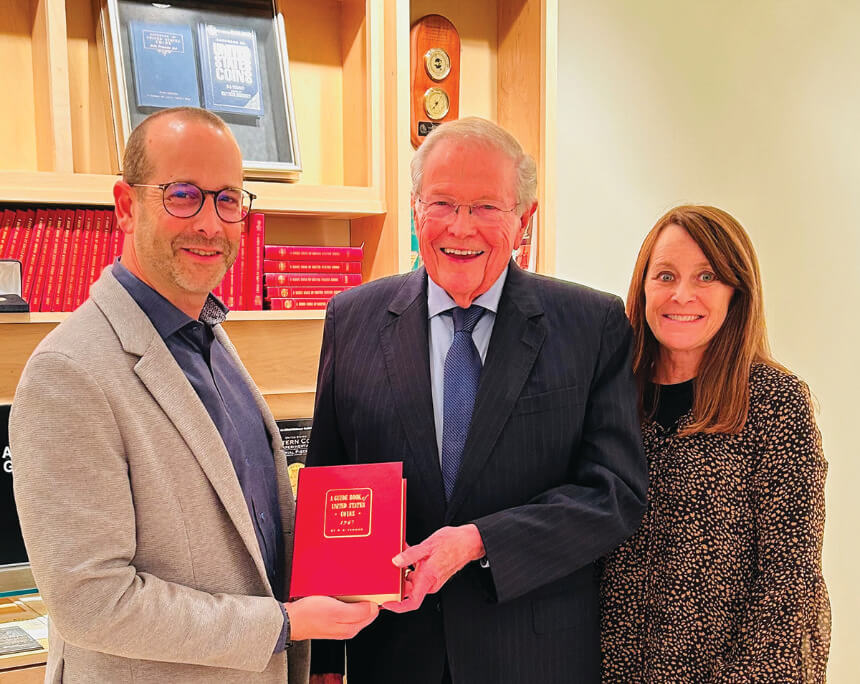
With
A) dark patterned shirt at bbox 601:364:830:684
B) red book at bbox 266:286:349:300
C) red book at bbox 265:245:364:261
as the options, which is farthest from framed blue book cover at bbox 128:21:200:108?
dark patterned shirt at bbox 601:364:830:684

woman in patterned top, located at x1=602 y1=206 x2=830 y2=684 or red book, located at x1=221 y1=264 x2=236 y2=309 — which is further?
red book, located at x1=221 y1=264 x2=236 y2=309

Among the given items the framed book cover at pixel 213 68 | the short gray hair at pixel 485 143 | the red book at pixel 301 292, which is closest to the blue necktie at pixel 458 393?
the short gray hair at pixel 485 143

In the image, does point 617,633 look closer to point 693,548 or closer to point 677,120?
point 693,548

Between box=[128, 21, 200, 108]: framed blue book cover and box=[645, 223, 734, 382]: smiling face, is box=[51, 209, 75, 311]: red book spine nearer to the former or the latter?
box=[128, 21, 200, 108]: framed blue book cover

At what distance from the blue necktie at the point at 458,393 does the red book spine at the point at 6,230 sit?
4.26 ft

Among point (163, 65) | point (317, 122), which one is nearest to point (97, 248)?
point (163, 65)

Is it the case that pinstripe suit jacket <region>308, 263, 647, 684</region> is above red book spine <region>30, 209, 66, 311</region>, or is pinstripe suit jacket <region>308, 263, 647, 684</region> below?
below

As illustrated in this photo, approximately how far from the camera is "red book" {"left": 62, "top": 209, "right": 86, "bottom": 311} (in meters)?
2.42

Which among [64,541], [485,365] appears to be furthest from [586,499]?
[64,541]

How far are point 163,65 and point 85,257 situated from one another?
59 cm

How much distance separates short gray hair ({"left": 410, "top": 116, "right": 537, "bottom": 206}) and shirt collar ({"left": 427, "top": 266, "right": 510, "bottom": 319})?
18cm

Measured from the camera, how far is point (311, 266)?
2742mm

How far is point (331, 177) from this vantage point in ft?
9.70

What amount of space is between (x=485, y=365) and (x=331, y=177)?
4.60 ft
